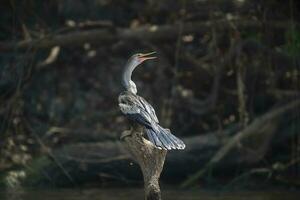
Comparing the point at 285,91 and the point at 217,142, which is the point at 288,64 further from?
the point at 217,142

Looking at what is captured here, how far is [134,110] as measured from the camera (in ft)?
18.9

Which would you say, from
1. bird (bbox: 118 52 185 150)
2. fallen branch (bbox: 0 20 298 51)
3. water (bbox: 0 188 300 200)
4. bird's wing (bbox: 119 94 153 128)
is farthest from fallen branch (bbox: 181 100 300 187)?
bird's wing (bbox: 119 94 153 128)

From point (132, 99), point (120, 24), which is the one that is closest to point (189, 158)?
point (120, 24)

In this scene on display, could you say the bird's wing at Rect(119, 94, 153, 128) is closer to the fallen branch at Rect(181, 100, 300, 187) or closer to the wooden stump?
the wooden stump

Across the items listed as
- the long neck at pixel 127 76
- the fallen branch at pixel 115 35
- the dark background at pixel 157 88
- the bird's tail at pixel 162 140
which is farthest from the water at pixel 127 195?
the bird's tail at pixel 162 140

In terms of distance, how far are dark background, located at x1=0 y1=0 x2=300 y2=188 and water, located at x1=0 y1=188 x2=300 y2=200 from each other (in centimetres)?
40

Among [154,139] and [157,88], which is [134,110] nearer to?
[154,139]

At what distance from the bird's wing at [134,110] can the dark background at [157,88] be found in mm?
2776

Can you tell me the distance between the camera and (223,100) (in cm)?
1029

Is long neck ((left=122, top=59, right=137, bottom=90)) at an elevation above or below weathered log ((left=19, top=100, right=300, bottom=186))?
above

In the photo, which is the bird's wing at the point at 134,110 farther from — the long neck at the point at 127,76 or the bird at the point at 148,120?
the long neck at the point at 127,76

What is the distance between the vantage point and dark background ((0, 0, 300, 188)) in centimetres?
901

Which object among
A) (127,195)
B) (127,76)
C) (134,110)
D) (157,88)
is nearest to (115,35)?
(157,88)

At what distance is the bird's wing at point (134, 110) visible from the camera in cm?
567
